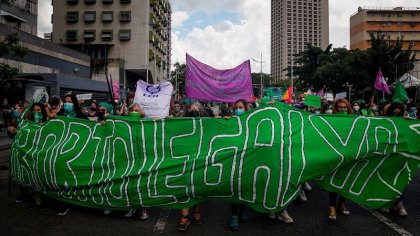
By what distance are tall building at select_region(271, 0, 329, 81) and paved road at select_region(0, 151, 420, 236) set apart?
145318 millimetres

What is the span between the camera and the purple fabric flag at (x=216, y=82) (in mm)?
8453

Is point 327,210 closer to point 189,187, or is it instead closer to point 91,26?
point 189,187

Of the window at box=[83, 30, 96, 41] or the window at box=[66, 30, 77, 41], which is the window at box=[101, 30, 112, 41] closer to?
the window at box=[83, 30, 96, 41]

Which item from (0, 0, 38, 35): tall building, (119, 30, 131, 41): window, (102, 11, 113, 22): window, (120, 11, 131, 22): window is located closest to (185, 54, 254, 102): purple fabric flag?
(0, 0, 38, 35): tall building

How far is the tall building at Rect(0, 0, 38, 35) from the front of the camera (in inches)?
1169

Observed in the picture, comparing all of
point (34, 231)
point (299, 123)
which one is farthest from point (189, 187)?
point (34, 231)

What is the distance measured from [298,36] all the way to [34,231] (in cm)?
15246

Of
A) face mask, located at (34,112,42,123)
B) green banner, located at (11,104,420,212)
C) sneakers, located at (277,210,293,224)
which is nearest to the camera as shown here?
green banner, located at (11,104,420,212)

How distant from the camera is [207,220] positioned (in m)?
5.25

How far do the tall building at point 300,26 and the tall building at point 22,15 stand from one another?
121580 mm

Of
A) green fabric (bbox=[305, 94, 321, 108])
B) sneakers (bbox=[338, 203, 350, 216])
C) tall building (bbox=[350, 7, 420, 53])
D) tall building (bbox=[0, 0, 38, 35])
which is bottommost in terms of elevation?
sneakers (bbox=[338, 203, 350, 216])

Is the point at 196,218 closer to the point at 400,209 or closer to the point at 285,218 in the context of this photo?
the point at 285,218

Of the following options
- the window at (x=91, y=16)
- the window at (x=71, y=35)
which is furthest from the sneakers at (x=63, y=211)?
the window at (x=71, y=35)

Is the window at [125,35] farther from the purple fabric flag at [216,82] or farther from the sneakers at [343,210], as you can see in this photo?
the sneakers at [343,210]
